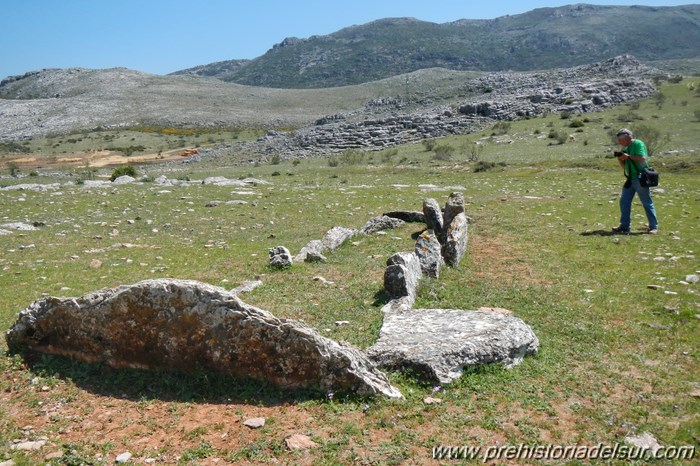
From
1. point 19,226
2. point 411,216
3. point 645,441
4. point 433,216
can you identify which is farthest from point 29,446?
point 19,226

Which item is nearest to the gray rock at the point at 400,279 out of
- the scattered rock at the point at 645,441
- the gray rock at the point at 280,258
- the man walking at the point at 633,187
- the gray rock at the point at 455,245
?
the gray rock at the point at 455,245

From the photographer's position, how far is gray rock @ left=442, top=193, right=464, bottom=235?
15883 millimetres

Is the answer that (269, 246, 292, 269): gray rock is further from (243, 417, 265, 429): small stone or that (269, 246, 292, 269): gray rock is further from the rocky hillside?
the rocky hillside

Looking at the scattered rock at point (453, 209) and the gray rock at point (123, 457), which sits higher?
the scattered rock at point (453, 209)

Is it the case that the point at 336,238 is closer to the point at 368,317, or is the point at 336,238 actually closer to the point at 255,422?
the point at 368,317

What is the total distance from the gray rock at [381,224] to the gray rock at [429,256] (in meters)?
5.10

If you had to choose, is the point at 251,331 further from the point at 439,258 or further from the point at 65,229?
the point at 65,229

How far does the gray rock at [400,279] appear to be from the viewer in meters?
9.88

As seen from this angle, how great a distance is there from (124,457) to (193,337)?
6.11 feet

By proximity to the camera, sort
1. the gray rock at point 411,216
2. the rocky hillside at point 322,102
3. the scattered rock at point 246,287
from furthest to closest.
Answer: the rocky hillside at point 322,102, the gray rock at point 411,216, the scattered rock at point 246,287

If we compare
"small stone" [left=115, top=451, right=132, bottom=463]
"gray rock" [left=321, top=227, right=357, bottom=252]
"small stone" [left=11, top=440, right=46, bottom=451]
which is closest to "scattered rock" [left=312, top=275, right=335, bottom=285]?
"gray rock" [left=321, top=227, right=357, bottom=252]

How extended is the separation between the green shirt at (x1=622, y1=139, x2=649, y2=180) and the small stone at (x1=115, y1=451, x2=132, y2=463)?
629 inches

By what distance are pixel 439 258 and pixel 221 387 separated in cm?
674

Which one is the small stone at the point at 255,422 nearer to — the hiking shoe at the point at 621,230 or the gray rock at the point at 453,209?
the gray rock at the point at 453,209
